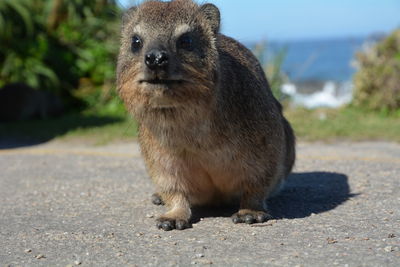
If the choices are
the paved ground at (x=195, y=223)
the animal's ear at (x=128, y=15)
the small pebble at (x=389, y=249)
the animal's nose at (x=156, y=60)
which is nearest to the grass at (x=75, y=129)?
the paved ground at (x=195, y=223)

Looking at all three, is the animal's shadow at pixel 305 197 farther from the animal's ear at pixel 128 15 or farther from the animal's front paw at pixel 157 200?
the animal's ear at pixel 128 15

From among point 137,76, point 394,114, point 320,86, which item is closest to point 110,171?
point 137,76

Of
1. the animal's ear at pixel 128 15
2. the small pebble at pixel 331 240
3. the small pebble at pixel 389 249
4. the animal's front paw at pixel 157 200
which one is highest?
the animal's ear at pixel 128 15

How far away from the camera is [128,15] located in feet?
17.1

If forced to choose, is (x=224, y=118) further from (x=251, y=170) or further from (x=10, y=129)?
(x=10, y=129)

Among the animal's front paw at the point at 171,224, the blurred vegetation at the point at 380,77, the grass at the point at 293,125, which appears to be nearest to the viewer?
the animal's front paw at the point at 171,224

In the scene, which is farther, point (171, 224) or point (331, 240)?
point (171, 224)

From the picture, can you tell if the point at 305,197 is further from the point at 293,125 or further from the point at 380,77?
the point at 380,77

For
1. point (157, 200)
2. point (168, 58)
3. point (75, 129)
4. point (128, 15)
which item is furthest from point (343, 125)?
point (168, 58)

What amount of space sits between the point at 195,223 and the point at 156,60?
1.50 metres

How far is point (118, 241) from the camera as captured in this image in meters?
4.62

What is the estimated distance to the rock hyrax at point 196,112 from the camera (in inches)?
177

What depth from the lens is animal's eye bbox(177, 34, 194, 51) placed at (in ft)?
15.2

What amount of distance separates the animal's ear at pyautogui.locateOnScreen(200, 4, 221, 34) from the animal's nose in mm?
845
